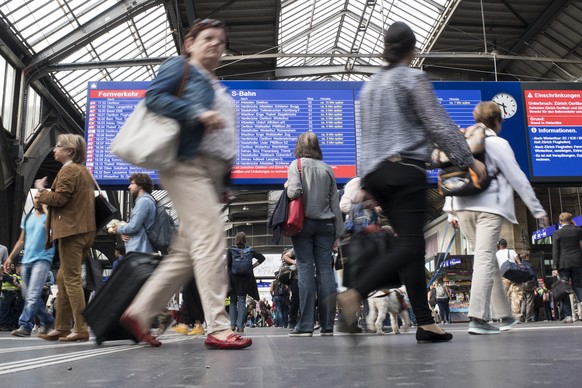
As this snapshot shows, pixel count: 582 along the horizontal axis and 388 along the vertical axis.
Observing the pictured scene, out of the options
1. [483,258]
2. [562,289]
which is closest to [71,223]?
[483,258]

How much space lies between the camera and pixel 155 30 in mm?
16922

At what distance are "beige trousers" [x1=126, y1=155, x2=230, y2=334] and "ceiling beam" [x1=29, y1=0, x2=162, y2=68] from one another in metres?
12.2

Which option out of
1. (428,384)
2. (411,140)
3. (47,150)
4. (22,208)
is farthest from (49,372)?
(47,150)

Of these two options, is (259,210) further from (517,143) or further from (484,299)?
(484,299)

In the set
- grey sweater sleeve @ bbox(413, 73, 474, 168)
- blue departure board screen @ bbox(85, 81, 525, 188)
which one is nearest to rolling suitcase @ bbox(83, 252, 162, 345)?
grey sweater sleeve @ bbox(413, 73, 474, 168)

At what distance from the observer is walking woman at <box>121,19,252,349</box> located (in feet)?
9.04

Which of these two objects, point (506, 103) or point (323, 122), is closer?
point (323, 122)

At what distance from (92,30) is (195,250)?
42.2ft

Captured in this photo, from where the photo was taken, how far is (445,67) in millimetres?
18375

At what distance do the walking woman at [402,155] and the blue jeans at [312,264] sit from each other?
1600 millimetres

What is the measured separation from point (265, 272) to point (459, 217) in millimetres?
34051

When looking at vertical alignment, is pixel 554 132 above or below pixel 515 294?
above

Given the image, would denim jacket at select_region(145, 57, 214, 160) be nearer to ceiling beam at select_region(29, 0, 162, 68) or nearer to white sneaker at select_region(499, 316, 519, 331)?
white sneaker at select_region(499, 316, 519, 331)

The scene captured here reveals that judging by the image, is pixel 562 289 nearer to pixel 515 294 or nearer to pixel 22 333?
pixel 515 294
